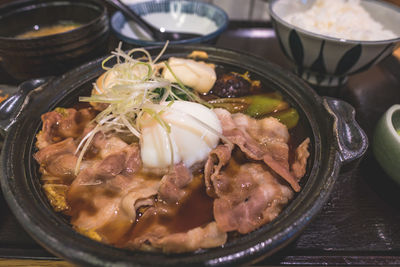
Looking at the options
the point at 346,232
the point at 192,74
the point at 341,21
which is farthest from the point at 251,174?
the point at 341,21

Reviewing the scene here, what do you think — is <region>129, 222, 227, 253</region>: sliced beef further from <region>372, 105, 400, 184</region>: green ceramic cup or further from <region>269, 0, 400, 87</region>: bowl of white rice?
<region>269, 0, 400, 87</region>: bowl of white rice

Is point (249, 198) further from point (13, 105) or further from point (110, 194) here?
point (13, 105)

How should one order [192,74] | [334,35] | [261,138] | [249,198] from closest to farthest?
1. [249,198]
2. [261,138]
3. [192,74]
4. [334,35]

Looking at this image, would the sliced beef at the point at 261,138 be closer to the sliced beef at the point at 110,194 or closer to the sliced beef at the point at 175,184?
the sliced beef at the point at 175,184

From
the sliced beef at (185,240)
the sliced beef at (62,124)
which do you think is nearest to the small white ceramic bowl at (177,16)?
the sliced beef at (62,124)

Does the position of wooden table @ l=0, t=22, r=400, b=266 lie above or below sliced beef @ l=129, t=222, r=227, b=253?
below

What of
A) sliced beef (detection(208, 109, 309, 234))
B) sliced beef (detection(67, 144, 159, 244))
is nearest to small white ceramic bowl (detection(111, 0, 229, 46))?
sliced beef (detection(208, 109, 309, 234))
